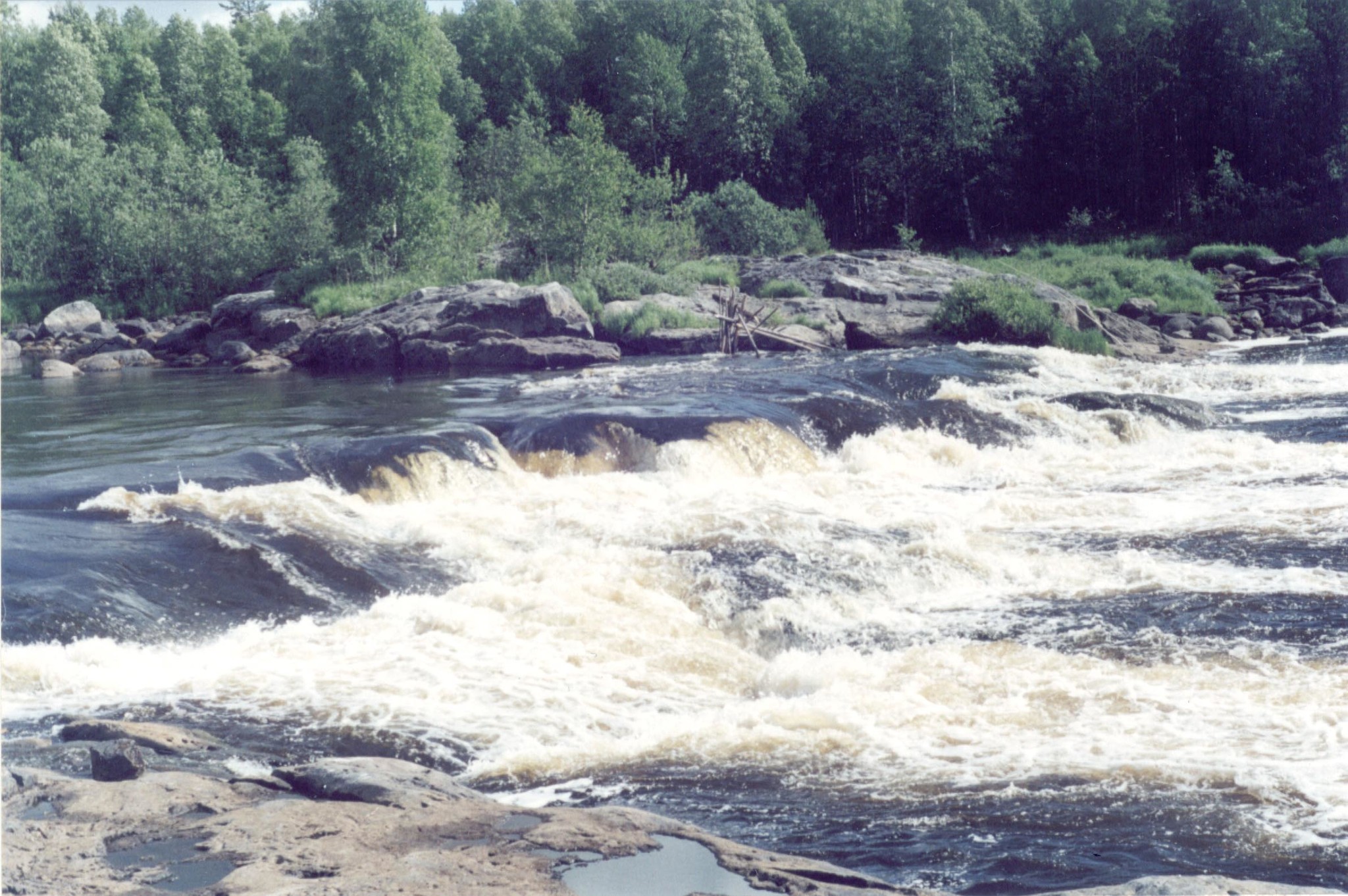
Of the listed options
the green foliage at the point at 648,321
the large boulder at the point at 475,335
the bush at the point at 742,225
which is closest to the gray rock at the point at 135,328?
the large boulder at the point at 475,335

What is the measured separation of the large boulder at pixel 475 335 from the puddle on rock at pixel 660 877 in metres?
23.2

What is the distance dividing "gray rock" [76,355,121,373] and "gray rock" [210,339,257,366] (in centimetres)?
253

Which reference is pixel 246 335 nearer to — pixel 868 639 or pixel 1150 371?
pixel 1150 371

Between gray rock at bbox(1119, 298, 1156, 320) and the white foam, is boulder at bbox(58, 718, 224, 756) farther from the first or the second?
gray rock at bbox(1119, 298, 1156, 320)

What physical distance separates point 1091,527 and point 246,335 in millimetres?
28610

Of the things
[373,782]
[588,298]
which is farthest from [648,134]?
[373,782]

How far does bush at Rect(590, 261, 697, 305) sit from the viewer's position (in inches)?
1316

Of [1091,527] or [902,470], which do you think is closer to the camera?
[1091,527]

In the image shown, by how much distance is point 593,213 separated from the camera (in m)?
36.3

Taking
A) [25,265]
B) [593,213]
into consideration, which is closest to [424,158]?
[593,213]

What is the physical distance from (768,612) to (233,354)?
25645 millimetres

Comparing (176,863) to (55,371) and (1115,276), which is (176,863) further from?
(1115,276)

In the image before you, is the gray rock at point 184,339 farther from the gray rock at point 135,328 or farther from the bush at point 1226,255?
the bush at point 1226,255

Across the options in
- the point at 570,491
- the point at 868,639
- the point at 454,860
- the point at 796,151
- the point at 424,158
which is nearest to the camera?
the point at 454,860
